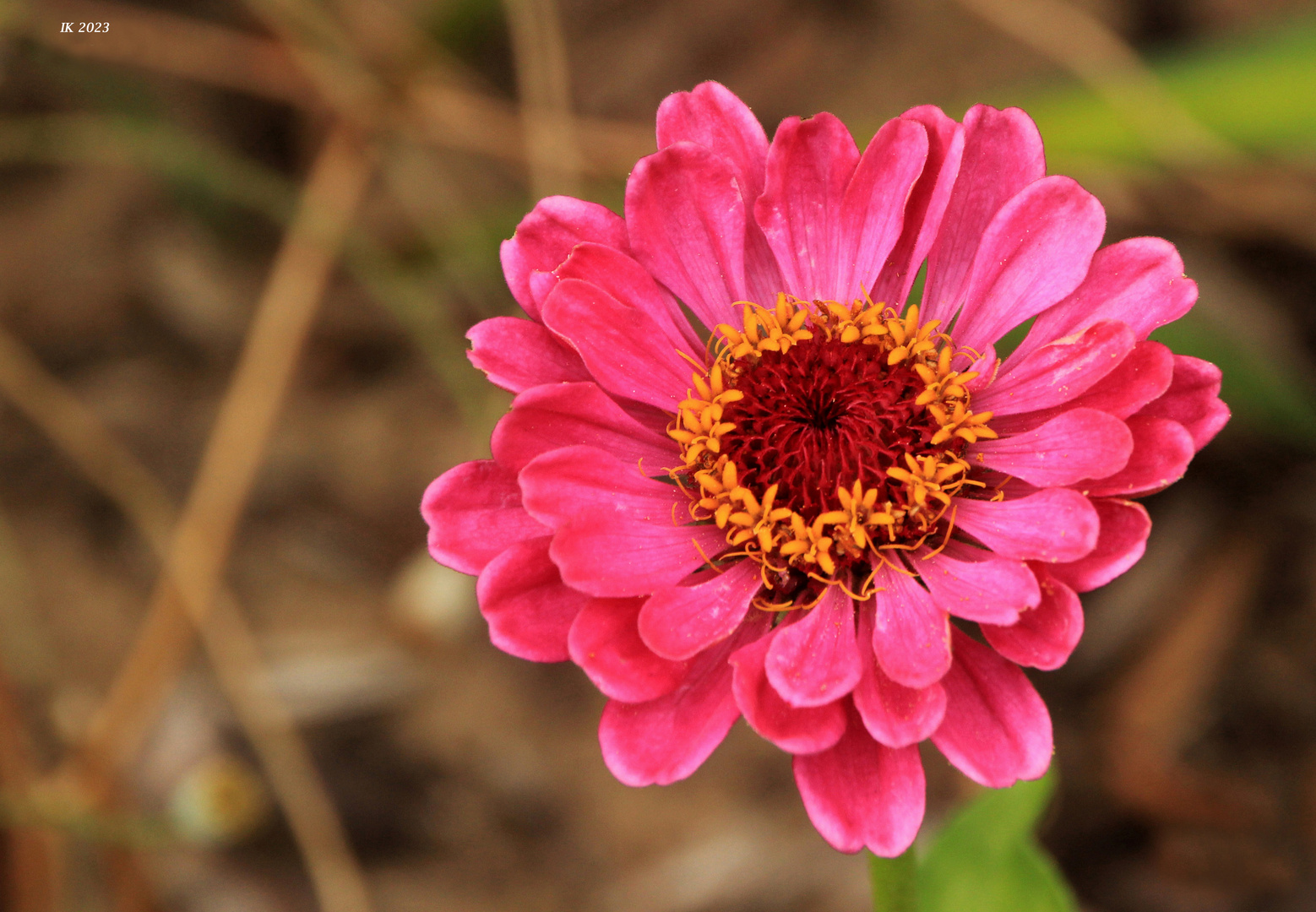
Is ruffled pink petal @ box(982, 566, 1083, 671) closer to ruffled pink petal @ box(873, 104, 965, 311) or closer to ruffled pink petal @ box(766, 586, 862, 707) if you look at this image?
ruffled pink petal @ box(766, 586, 862, 707)

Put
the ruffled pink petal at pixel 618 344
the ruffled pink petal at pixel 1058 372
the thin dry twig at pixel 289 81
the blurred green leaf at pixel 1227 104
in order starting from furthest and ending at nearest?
1. the thin dry twig at pixel 289 81
2. the blurred green leaf at pixel 1227 104
3. the ruffled pink petal at pixel 618 344
4. the ruffled pink petal at pixel 1058 372

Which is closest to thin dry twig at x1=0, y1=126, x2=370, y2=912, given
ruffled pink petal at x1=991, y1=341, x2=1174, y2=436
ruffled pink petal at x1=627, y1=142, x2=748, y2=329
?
ruffled pink petal at x1=627, y1=142, x2=748, y2=329

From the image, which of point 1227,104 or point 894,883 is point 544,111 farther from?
point 894,883

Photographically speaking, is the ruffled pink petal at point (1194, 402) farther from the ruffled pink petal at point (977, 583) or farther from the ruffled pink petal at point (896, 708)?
the ruffled pink petal at point (896, 708)

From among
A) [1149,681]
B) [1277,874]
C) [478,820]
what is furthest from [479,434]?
[1277,874]

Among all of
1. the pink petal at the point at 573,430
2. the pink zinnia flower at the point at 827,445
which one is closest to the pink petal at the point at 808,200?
the pink zinnia flower at the point at 827,445

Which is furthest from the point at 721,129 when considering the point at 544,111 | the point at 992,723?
the point at 544,111
